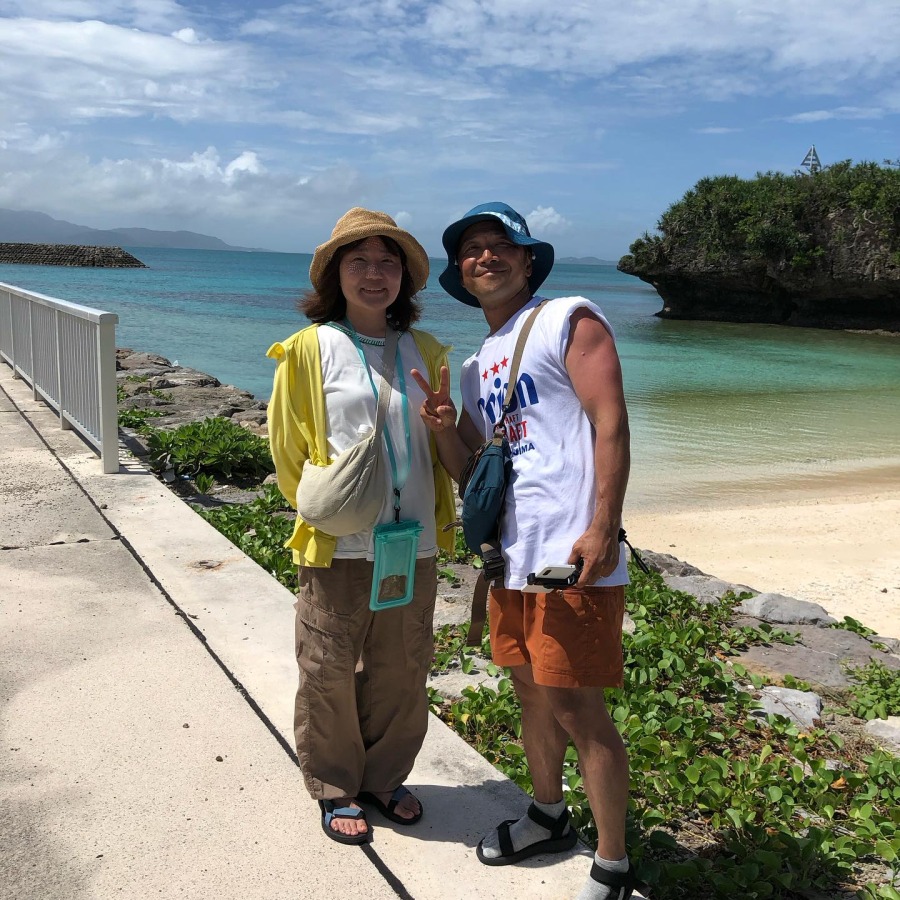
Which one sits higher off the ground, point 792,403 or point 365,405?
point 365,405

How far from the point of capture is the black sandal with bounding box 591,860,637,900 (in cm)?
230

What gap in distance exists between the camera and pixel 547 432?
2.33m

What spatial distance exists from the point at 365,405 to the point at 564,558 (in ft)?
2.40

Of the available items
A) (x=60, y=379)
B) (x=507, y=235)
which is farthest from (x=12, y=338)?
(x=507, y=235)

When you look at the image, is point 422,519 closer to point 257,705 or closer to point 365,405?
point 365,405

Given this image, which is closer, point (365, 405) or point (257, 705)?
point (365, 405)

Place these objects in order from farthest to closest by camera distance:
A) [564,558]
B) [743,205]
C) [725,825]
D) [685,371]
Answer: [743,205] → [685,371] → [725,825] → [564,558]

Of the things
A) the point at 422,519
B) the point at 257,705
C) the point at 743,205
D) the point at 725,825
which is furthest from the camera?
the point at 743,205

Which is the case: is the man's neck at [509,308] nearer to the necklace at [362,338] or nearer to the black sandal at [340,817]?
the necklace at [362,338]

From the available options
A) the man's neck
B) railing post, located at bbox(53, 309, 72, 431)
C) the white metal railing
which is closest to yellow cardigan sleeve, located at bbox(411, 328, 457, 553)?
the man's neck

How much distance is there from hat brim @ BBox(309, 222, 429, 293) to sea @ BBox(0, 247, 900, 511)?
0.77 metres

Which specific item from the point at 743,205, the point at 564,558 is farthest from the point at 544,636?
the point at 743,205

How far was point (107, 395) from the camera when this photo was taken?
659cm

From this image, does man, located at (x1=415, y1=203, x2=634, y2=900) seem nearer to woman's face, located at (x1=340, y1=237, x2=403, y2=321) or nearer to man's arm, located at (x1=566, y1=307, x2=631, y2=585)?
man's arm, located at (x1=566, y1=307, x2=631, y2=585)
